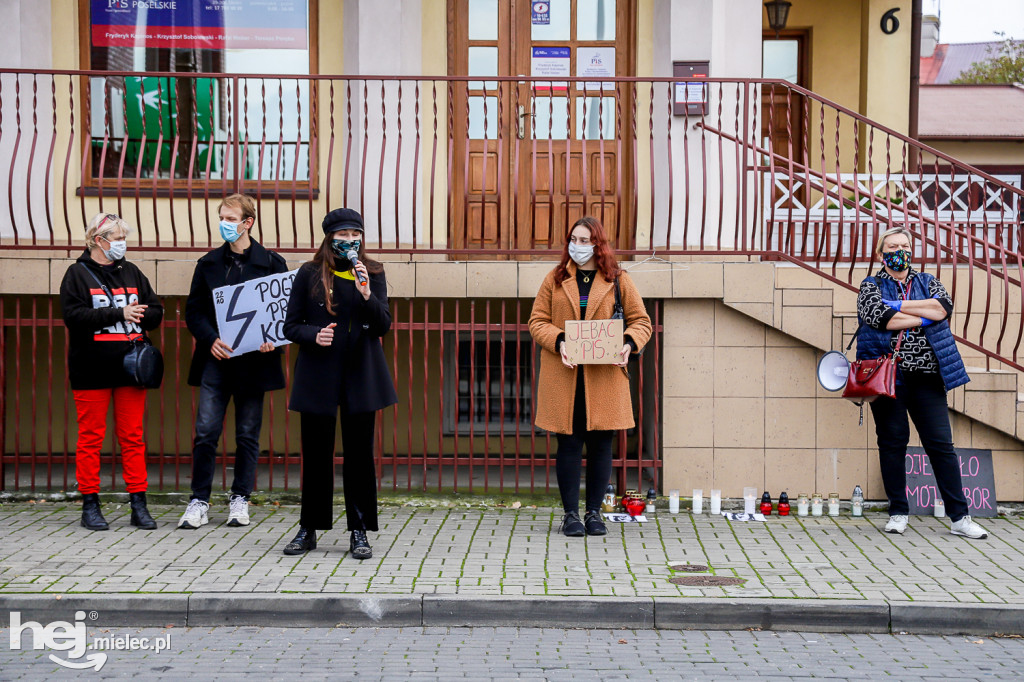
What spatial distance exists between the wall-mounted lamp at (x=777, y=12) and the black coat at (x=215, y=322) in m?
6.71

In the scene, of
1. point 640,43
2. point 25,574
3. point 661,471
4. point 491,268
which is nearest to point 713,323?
point 661,471

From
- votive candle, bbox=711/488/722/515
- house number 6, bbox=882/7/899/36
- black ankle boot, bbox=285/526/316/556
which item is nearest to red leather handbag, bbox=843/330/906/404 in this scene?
votive candle, bbox=711/488/722/515

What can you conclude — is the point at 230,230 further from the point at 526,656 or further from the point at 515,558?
the point at 526,656

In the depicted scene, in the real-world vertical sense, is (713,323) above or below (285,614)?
above

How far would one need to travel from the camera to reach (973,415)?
24.2ft

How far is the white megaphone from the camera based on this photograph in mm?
7082

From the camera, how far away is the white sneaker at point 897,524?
684 cm

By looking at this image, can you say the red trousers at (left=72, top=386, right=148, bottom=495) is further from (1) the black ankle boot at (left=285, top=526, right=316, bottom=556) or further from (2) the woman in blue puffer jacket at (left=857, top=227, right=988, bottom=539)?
(2) the woman in blue puffer jacket at (left=857, top=227, right=988, bottom=539)

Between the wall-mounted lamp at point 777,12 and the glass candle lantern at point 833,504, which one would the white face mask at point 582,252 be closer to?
the glass candle lantern at point 833,504

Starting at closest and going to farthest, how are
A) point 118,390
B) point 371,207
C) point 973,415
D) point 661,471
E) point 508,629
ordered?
1. point 508,629
2. point 118,390
3. point 973,415
4. point 661,471
5. point 371,207

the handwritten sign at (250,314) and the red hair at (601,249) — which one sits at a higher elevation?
the red hair at (601,249)

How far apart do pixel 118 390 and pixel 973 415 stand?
5.59m

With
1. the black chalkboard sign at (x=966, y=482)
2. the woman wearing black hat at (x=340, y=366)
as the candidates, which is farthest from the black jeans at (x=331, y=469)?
the black chalkboard sign at (x=966, y=482)

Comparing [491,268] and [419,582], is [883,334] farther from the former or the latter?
[419,582]
